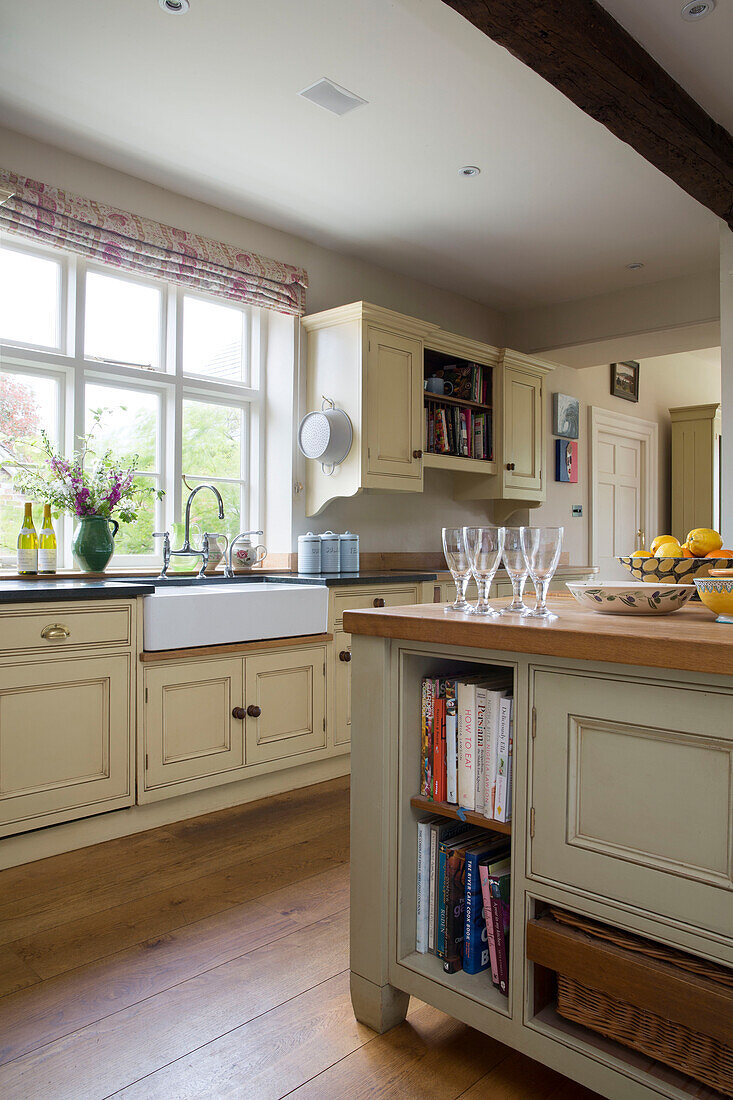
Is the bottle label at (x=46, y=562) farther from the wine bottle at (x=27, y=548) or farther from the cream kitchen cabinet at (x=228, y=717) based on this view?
the cream kitchen cabinet at (x=228, y=717)

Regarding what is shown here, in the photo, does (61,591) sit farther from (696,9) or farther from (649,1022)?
(696,9)

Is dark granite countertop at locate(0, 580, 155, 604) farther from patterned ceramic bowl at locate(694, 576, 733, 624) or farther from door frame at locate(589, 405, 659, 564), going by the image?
door frame at locate(589, 405, 659, 564)

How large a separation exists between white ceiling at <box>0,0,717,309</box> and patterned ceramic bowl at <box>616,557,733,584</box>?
180 centimetres

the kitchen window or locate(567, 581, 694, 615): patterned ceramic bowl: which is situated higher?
the kitchen window

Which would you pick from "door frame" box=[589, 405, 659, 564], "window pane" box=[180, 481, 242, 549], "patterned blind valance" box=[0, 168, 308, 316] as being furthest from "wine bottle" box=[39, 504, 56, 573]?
"door frame" box=[589, 405, 659, 564]

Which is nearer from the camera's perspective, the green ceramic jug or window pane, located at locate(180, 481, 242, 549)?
the green ceramic jug

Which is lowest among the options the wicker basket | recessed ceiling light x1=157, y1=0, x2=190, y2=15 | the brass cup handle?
the wicker basket

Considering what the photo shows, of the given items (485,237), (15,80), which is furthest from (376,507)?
(15,80)

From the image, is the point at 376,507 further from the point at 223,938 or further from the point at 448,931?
the point at 448,931

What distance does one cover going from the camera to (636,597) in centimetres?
145

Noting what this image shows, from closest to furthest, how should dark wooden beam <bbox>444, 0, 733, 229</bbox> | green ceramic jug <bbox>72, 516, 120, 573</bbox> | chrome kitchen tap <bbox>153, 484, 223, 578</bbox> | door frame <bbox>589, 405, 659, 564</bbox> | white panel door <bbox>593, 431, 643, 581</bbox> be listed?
dark wooden beam <bbox>444, 0, 733, 229</bbox>
green ceramic jug <bbox>72, 516, 120, 573</bbox>
chrome kitchen tap <bbox>153, 484, 223, 578</bbox>
door frame <bbox>589, 405, 659, 564</bbox>
white panel door <bbox>593, 431, 643, 581</bbox>

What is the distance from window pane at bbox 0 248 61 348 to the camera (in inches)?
119

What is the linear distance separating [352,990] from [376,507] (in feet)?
9.69

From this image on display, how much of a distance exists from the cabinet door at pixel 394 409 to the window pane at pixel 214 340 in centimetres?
71
